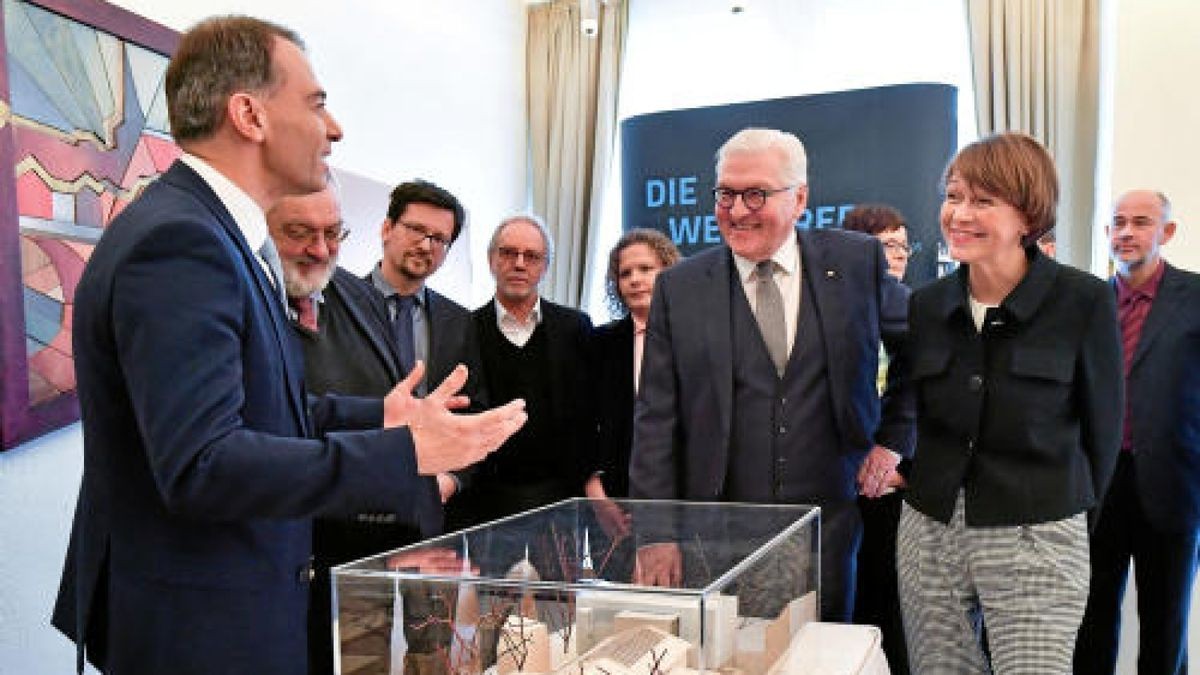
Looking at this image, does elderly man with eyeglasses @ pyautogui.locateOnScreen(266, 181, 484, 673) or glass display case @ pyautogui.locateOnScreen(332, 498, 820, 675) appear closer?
glass display case @ pyautogui.locateOnScreen(332, 498, 820, 675)

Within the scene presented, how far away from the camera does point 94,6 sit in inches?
120

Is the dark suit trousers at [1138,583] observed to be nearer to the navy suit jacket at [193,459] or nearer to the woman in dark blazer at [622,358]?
the woman in dark blazer at [622,358]

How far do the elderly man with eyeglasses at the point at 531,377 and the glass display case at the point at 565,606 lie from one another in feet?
5.86

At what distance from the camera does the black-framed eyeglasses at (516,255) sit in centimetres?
348

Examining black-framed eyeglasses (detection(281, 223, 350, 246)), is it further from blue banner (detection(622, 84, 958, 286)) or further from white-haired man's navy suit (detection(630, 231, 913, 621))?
blue banner (detection(622, 84, 958, 286))

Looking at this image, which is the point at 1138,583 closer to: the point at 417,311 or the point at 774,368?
the point at 774,368

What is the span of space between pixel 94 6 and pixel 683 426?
2343mm

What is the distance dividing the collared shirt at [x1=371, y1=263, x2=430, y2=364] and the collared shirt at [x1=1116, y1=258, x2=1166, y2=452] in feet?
8.16

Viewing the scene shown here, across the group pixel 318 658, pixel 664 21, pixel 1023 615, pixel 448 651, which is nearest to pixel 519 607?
pixel 448 651

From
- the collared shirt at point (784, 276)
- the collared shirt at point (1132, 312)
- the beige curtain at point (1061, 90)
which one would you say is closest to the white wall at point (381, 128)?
the collared shirt at point (784, 276)

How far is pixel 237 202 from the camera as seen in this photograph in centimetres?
149

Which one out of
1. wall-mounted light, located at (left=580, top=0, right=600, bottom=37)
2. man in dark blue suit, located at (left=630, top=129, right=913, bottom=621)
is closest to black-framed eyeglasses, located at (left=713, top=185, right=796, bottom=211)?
man in dark blue suit, located at (left=630, top=129, right=913, bottom=621)

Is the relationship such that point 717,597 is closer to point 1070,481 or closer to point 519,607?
point 519,607

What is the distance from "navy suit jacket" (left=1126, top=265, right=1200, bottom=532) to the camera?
10.8 feet
